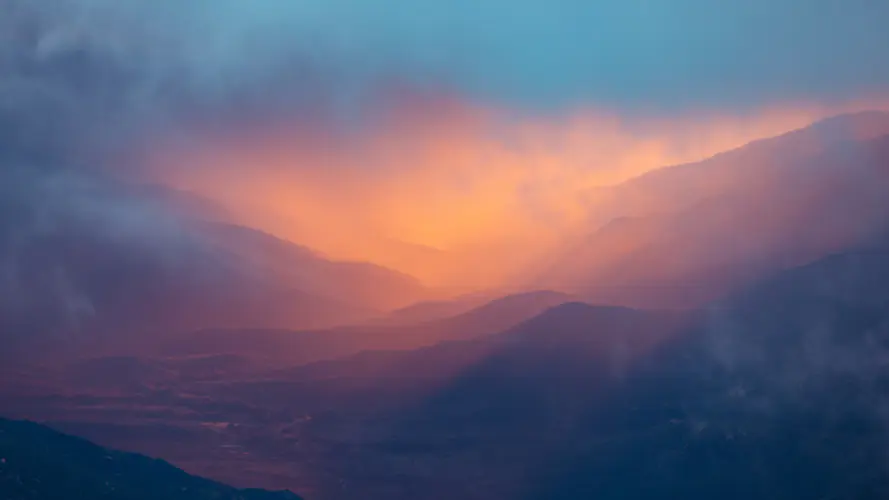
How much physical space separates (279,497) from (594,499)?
1665 centimetres

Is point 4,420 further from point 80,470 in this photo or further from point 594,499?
point 594,499

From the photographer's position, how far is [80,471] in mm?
41594

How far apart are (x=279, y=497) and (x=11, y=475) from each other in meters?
13.5

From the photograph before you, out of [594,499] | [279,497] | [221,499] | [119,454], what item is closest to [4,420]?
[119,454]

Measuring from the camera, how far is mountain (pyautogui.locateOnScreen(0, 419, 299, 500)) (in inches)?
1629

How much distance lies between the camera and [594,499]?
4375cm

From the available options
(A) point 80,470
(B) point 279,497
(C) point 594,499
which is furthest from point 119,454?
(C) point 594,499

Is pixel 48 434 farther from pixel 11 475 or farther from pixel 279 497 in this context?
pixel 279 497

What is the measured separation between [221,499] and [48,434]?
925cm

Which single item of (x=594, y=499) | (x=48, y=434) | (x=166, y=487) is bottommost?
(x=594, y=499)

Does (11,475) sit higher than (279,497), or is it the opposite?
(11,475)

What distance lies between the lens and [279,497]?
42.1 m

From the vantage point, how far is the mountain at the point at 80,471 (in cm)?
4138

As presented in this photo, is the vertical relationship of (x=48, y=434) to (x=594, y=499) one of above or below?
above
